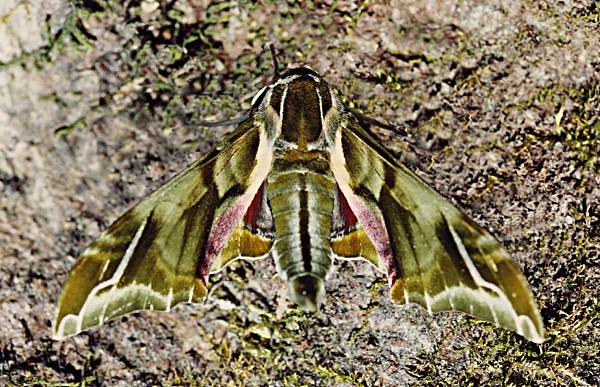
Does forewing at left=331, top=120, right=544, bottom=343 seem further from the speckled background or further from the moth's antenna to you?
the moth's antenna

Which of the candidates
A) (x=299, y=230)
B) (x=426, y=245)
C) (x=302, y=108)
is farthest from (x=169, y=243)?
(x=426, y=245)

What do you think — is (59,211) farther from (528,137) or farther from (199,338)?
(528,137)

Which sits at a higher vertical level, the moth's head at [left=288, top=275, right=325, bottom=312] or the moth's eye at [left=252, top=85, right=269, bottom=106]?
the moth's eye at [left=252, top=85, right=269, bottom=106]

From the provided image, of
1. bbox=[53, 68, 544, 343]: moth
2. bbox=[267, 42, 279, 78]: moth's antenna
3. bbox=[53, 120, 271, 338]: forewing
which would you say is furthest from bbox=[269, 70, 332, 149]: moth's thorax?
bbox=[267, 42, 279, 78]: moth's antenna

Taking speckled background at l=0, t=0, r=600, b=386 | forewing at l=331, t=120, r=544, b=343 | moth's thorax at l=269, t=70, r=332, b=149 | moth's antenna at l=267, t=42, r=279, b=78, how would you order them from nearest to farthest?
forewing at l=331, t=120, r=544, b=343, moth's thorax at l=269, t=70, r=332, b=149, speckled background at l=0, t=0, r=600, b=386, moth's antenna at l=267, t=42, r=279, b=78

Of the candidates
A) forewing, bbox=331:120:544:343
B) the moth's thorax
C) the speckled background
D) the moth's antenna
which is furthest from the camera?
the moth's antenna

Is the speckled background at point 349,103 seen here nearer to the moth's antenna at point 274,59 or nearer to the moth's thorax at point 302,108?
the moth's antenna at point 274,59

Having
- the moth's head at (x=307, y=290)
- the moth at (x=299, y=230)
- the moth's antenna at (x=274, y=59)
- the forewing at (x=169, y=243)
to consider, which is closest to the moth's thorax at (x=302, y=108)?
the moth at (x=299, y=230)
